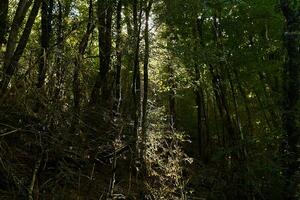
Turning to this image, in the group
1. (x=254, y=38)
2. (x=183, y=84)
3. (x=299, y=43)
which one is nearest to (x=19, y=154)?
(x=299, y=43)

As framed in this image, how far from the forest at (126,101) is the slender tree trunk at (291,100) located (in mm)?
21

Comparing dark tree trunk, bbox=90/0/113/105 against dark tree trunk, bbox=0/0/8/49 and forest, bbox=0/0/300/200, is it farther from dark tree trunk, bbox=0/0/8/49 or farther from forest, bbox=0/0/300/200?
dark tree trunk, bbox=0/0/8/49

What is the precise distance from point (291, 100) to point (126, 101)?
418 centimetres

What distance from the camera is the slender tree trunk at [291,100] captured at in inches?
358

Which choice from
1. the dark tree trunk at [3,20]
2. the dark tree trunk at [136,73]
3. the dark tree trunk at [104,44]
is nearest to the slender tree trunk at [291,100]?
the dark tree trunk at [136,73]

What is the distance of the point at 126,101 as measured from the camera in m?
11.7

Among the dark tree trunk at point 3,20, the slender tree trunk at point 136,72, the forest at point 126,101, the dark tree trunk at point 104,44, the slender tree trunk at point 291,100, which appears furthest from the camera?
the dark tree trunk at point 104,44

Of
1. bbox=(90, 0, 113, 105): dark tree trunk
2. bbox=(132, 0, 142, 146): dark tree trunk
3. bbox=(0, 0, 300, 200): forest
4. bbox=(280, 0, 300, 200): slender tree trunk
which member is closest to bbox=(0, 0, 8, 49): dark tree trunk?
bbox=(0, 0, 300, 200): forest

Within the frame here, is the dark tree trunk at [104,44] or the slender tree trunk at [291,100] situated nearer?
the slender tree trunk at [291,100]

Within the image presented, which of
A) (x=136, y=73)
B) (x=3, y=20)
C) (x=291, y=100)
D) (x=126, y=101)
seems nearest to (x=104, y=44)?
(x=136, y=73)

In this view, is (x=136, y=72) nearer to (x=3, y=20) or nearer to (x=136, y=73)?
(x=136, y=73)

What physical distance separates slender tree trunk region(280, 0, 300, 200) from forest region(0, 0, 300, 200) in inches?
0.8

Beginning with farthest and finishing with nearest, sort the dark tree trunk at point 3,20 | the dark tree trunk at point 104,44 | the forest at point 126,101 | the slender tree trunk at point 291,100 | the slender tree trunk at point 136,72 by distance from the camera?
the dark tree trunk at point 104,44
the slender tree trunk at point 136,72
the slender tree trunk at point 291,100
the dark tree trunk at point 3,20
the forest at point 126,101

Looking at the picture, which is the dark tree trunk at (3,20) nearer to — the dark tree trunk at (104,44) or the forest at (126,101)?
the forest at (126,101)
